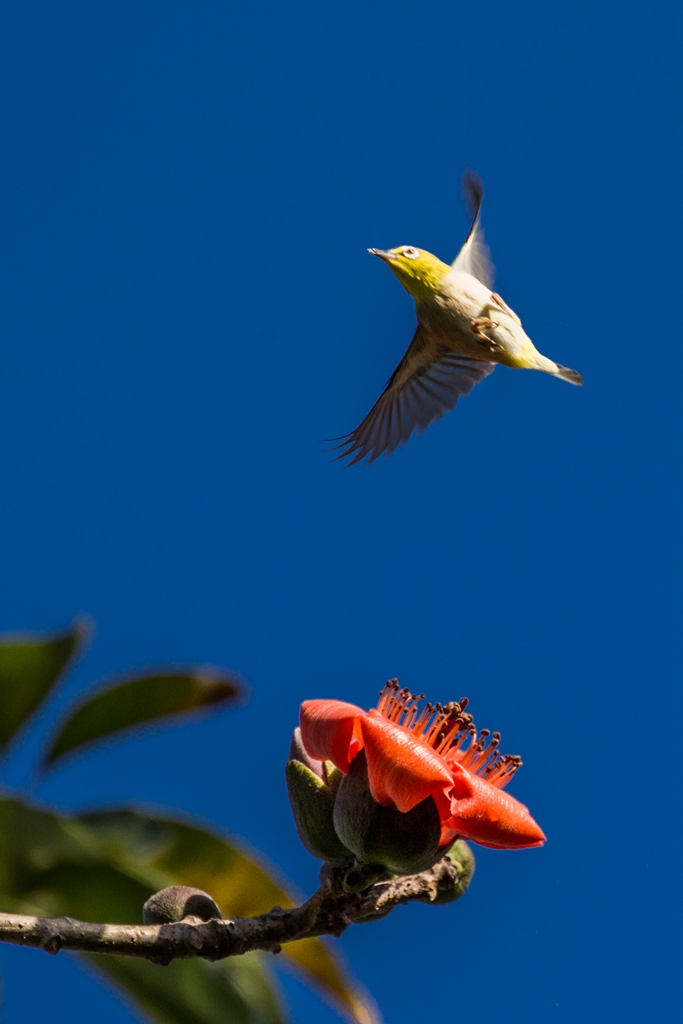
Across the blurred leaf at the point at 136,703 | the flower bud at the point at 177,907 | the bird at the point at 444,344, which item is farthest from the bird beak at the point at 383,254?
the flower bud at the point at 177,907

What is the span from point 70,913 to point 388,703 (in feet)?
2.32

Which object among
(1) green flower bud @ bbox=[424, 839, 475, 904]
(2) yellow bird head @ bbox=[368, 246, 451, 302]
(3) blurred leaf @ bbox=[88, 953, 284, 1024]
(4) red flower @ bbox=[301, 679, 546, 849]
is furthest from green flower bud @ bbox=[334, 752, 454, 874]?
(2) yellow bird head @ bbox=[368, 246, 451, 302]

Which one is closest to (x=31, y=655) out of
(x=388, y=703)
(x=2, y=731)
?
(x=2, y=731)

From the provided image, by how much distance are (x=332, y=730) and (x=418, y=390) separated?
1.59 m

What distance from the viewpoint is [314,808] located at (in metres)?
1.70

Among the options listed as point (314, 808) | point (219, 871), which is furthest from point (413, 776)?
point (219, 871)

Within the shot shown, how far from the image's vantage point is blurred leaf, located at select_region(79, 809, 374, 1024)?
1925 millimetres

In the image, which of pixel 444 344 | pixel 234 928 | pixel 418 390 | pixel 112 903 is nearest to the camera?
pixel 234 928

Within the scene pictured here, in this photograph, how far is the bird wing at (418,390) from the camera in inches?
113

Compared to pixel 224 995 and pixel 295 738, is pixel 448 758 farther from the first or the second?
pixel 224 995

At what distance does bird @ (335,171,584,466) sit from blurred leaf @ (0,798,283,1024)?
106 cm

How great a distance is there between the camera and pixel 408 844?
5.12 feet

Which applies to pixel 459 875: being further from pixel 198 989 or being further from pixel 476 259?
pixel 476 259

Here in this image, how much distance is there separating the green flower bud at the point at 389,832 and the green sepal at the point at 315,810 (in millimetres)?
78
